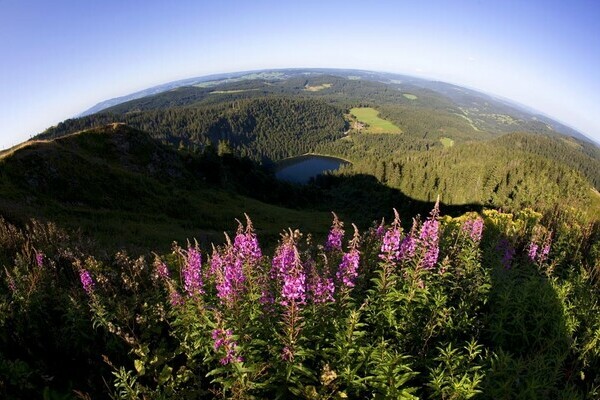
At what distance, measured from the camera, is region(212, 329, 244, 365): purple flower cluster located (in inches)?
176

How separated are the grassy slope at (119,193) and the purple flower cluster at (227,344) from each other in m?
21.0

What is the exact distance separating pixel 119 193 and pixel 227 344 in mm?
46581

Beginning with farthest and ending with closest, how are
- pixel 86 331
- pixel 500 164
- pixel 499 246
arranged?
pixel 500 164 < pixel 499 246 < pixel 86 331

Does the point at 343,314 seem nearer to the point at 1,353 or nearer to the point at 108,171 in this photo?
the point at 1,353

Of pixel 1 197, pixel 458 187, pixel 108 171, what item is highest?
pixel 108 171

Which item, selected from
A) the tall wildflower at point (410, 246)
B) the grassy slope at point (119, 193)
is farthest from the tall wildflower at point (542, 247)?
the grassy slope at point (119, 193)

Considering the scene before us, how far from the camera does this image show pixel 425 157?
162000mm

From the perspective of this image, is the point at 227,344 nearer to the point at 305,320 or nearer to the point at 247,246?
the point at 305,320

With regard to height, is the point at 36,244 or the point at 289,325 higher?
the point at 36,244

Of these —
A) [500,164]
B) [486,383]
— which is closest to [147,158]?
[486,383]

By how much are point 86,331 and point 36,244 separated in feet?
20.7

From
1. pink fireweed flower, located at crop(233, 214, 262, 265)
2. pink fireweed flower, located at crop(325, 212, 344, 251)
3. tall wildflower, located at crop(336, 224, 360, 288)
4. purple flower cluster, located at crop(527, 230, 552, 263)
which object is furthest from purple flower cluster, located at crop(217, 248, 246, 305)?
purple flower cluster, located at crop(527, 230, 552, 263)

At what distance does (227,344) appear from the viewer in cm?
454

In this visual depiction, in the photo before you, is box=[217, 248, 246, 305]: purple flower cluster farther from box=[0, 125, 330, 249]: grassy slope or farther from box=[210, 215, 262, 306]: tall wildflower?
box=[0, 125, 330, 249]: grassy slope
